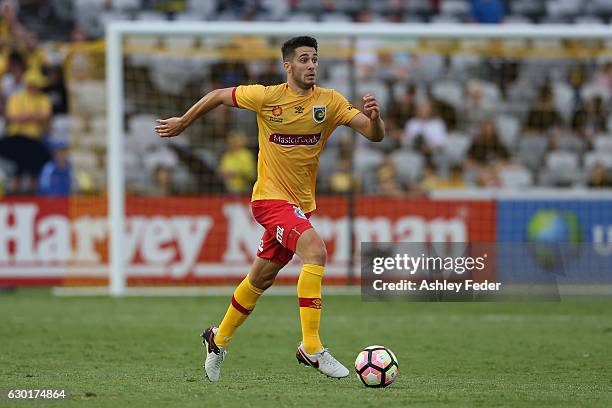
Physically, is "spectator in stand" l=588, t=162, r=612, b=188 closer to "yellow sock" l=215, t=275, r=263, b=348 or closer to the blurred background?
the blurred background

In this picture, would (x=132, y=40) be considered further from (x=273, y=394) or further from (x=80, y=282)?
(x=273, y=394)

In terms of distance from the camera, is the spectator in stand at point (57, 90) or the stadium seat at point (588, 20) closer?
the spectator in stand at point (57, 90)

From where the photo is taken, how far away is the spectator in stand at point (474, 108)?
58.3ft

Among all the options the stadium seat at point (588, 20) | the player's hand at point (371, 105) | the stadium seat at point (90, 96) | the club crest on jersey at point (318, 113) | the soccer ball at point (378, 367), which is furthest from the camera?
the stadium seat at point (588, 20)

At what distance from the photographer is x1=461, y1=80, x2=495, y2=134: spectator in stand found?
17.8 meters

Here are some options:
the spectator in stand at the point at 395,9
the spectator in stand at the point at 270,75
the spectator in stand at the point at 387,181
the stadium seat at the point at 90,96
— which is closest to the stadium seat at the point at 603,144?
the spectator in stand at the point at 387,181

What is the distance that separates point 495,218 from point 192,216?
4268 millimetres

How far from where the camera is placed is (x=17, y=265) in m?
16.1

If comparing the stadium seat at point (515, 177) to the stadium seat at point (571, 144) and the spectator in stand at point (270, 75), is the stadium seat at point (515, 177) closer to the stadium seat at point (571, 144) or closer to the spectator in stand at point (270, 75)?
the stadium seat at point (571, 144)

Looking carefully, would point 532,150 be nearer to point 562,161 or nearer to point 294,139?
point 562,161

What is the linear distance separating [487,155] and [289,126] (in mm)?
9886

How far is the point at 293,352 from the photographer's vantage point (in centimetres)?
987

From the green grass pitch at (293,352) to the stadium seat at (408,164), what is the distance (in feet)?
9.41

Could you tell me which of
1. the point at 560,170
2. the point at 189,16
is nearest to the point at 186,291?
the point at 560,170
